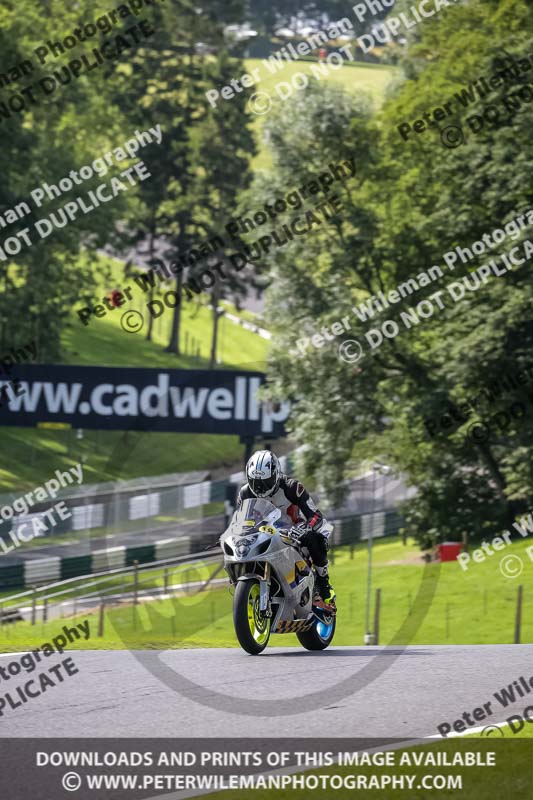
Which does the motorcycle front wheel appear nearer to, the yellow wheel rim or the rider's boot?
the yellow wheel rim

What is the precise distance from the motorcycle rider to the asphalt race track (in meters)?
0.73

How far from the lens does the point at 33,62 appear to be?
5159cm

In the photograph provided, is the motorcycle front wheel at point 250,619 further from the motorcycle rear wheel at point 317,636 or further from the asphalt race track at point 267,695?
the motorcycle rear wheel at point 317,636

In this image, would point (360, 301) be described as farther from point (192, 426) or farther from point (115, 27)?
point (115, 27)

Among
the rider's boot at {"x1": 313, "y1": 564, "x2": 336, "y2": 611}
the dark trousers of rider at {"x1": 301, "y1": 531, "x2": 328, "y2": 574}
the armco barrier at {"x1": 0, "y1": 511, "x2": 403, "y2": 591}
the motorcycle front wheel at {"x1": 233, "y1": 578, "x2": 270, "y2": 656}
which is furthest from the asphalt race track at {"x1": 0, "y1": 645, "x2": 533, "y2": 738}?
the armco barrier at {"x1": 0, "y1": 511, "x2": 403, "y2": 591}

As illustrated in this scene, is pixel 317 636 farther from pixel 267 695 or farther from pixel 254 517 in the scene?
pixel 267 695

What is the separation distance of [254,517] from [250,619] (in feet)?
2.76

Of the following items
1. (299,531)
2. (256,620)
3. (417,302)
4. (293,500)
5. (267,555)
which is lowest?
(256,620)

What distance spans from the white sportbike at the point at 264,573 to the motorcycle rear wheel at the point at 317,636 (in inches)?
31.8

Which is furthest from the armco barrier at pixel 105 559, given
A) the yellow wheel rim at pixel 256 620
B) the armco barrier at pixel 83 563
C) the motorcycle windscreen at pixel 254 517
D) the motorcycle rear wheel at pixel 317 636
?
the motorcycle windscreen at pixel 254 517

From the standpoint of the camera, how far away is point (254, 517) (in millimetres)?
10914

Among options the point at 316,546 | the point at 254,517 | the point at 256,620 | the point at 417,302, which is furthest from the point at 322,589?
the point at 417,302

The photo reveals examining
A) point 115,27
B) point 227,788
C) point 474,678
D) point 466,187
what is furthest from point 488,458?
point 115,27

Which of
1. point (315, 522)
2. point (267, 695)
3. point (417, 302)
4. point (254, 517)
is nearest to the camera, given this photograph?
point (267, 695)
